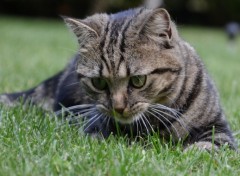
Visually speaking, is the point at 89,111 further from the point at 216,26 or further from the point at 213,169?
the point at 216,26

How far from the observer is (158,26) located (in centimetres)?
279

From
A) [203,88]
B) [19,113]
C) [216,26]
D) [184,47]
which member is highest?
[184,47]

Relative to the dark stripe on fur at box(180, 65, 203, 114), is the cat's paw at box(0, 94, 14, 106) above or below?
below

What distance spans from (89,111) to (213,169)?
1052 millimetres

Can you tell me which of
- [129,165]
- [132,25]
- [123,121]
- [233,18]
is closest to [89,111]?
[123,121]

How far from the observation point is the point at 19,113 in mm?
3354

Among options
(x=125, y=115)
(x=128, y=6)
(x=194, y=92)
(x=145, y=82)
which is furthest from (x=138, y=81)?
(x=128, y=6)

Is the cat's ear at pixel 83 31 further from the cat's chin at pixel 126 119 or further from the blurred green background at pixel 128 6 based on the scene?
the blurred green background at pixel 128 6

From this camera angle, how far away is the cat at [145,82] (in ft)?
9.13

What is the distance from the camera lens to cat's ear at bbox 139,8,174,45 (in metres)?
2.76

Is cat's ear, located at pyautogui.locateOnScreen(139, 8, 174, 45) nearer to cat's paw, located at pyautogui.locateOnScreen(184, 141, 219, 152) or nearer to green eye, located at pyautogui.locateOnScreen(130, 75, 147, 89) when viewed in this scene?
green eye, located at pyautogui.locateOnScreen(130, 75, 147, 89)

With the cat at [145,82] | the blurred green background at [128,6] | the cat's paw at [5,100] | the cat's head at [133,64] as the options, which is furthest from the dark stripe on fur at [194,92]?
the blurred green background at [128,6]

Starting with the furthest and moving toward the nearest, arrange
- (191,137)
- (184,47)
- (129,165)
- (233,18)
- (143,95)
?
(233,18) < (184,47) < (191,137) < (143,95) < (129,165)

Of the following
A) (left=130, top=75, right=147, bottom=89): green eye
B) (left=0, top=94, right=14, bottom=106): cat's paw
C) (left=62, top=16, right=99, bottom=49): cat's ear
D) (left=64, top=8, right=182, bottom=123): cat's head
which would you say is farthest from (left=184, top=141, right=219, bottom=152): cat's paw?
(left=0, top=94, right=14, bottom=106): cat's paw
